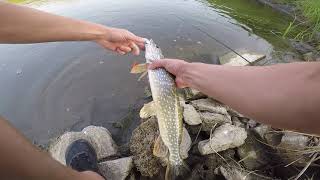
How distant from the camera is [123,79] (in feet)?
21.5

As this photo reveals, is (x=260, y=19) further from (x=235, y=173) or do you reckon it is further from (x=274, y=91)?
(x=274, y=91)

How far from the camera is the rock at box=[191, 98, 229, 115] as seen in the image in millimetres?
4992

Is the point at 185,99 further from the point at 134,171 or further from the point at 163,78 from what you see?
the point at 163,78

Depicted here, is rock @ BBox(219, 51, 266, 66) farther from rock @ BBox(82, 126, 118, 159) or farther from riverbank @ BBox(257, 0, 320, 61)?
rock @ BBox(82, 126, 118, 159)

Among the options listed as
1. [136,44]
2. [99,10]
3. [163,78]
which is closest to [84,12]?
[99,10]

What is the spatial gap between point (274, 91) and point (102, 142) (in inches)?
125

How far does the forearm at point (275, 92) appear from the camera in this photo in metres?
1.80

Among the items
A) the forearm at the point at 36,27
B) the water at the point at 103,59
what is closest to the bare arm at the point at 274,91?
the forearm at the point at 36,27

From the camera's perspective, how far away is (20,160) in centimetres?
140

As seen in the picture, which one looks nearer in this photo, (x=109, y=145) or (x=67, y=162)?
(x=67, y=162)

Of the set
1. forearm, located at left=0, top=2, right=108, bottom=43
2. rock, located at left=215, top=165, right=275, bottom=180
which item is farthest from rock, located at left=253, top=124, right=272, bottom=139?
forearm, located at left=0, top=2, right=108, bottom=43

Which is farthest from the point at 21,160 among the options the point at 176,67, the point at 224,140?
the point at 224,140

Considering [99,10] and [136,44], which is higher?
[136,44]

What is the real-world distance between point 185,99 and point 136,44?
5.41 feet
